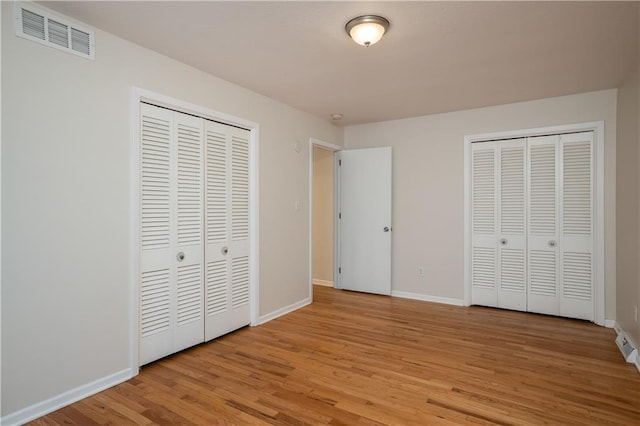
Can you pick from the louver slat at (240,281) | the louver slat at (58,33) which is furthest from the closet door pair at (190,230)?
the louver slat at (58,33)

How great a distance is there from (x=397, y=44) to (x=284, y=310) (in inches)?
121

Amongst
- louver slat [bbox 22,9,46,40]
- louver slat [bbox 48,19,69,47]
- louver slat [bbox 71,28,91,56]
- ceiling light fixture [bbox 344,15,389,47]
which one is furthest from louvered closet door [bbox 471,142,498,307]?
louver slat [bbox 22,9,46,40]

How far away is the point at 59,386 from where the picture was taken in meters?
2.24

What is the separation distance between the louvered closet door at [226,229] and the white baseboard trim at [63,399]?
2.87 feet

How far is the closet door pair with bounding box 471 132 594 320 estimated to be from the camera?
3.95m

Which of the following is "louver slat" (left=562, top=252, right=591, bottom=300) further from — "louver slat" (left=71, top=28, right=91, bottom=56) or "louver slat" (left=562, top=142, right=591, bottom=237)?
"louver slat" (left=71, top=28, right=91, bottom=56)

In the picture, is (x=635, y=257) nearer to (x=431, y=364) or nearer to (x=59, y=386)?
(x=431, y=364)

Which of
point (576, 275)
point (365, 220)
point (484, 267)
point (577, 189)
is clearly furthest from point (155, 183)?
point (576, 275)

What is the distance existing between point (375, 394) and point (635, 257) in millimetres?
2573

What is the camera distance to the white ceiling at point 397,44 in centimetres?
219

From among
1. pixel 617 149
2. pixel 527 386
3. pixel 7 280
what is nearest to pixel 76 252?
pixel 7 280

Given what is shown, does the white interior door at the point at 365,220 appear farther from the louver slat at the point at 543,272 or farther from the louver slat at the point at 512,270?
the louver slat at the point at 543,272

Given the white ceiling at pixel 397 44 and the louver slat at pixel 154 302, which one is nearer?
the white ceiling at pixel 397 44

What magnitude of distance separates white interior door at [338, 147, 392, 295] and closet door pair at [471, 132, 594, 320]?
117 cm
